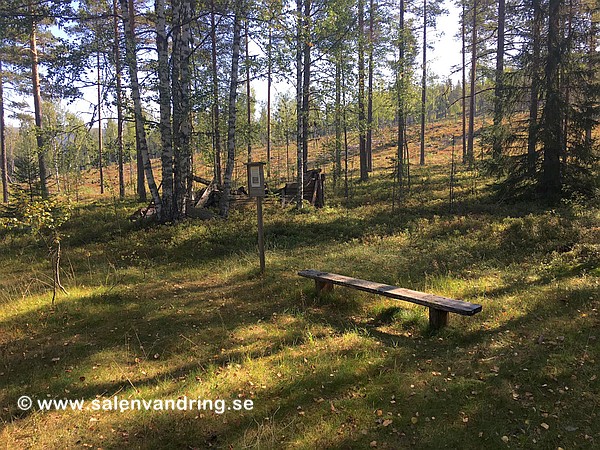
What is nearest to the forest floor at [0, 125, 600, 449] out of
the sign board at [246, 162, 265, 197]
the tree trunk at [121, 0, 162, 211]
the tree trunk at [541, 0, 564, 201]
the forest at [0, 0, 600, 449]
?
the forest at [0, 0, 600, 449]

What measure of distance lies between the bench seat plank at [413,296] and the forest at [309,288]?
0.15 meters

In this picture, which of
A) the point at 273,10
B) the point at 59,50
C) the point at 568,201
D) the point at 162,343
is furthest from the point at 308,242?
the point at 59,50

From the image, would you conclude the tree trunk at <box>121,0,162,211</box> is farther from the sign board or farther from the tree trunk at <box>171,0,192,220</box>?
the sign board

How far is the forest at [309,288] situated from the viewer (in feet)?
11.7

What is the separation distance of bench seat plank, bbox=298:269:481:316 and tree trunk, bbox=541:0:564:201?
10346 mm

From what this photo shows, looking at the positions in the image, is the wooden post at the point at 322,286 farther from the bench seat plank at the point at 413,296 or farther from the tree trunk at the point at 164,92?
the tree trunk at the point at 164,92

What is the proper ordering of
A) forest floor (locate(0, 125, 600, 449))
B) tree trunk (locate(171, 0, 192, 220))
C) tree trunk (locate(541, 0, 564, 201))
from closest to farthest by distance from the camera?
forest floor (locate(0, 125, 600, 449)) → tree trunk (locate(171, 0, 192, 220)) → tree trunk (locate(541, 0, 564, 201))

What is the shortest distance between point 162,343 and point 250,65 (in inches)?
436

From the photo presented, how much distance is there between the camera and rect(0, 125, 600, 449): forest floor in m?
3.38

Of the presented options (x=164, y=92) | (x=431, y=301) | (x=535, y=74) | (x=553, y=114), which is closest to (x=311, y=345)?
(x=431, y=301)

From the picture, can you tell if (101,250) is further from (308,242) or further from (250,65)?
(250,65)

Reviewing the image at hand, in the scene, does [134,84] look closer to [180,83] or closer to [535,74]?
[180,83]

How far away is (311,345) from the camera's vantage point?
507cm

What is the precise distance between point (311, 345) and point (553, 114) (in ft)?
41.9
